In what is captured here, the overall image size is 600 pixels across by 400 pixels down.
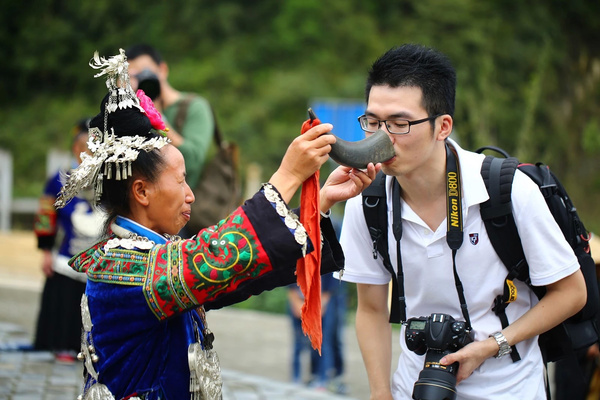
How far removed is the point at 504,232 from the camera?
2.80 m

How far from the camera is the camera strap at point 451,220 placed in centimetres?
282

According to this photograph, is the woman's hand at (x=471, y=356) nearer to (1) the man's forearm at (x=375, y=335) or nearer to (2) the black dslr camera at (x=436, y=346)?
(2) the black dslr camera at (x=436, y=346)

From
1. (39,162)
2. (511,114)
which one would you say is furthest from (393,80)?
(39,162)

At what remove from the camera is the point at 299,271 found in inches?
93.8

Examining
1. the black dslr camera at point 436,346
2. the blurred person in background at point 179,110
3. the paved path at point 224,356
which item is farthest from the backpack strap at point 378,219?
the paved path at point 224,356

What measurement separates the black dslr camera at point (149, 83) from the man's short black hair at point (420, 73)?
227 cm

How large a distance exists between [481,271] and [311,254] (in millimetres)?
790

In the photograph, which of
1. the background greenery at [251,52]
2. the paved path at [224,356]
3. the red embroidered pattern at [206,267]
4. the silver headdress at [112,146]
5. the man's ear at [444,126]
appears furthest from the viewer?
the background greenery at [251,52]

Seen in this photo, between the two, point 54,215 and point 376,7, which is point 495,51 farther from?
point 54,215

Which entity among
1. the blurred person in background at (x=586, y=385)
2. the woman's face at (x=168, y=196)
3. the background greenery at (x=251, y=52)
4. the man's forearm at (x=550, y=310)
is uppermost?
the background greenery at (x=251, y=52)

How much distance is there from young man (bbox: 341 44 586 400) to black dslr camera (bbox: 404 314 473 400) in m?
0.04

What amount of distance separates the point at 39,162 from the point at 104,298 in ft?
59.4

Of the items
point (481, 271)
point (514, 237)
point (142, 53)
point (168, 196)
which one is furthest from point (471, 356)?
point (142, 53)

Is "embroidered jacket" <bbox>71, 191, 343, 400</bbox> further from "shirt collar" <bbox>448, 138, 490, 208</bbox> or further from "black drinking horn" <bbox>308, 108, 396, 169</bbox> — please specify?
"shirt collar" <bbox>448, 138, 490, 208</bbox>
